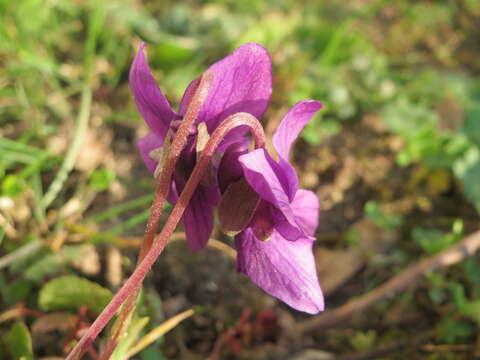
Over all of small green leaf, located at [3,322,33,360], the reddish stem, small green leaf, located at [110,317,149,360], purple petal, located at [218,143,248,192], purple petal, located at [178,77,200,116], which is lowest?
small green leaf, located at [110,317,149,360]

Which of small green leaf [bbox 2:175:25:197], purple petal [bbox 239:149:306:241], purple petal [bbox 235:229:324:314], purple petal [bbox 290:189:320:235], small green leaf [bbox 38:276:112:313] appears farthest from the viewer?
small green leaf [bbox 2:175:25:197]

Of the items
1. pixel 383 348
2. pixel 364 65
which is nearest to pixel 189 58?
pixel 364 65

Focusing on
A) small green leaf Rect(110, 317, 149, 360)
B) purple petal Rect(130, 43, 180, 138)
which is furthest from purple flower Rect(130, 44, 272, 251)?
small green leaf Rect(110, 317, 149, 360)

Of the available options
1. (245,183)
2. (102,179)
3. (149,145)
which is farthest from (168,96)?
(245,183)

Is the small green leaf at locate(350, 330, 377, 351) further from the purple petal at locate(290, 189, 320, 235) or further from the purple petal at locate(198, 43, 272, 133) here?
the purple petal at locate(198, 43, 272, 133)

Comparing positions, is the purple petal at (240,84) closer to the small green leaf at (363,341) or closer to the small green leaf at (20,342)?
the small green leaf at (20,342)

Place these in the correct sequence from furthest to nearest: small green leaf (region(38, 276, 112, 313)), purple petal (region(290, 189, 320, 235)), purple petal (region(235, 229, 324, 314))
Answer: small green leaf (region(38, 276, 112, 313)) → purple petal (region(290, 189, 320, 235)) → purple petal (region(235, 229, 324, 314))

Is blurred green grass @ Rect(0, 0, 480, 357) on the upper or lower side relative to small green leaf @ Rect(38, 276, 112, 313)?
upper

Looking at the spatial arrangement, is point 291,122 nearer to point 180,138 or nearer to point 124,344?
point 180,138

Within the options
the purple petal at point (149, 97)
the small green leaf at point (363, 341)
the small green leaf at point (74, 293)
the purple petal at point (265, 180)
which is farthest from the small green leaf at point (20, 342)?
the small green leaf at point (363, 341)
